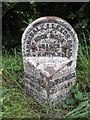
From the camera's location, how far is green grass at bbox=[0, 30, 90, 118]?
3.86 m

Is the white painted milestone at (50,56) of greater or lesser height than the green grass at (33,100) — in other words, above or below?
above

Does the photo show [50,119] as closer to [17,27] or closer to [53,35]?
[53,35]

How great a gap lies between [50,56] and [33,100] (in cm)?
46

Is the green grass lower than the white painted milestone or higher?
lower

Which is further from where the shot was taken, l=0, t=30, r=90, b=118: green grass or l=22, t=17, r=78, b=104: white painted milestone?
l=22, t=17, r=78, b=104: white painted milestone

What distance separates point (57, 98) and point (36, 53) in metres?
0.48

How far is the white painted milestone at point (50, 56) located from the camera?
13.3 ft

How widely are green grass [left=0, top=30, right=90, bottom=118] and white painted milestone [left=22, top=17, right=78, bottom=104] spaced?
11 cm

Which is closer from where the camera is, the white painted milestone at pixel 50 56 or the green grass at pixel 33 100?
the green grass at pixel 33 100

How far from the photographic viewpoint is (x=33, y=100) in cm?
415

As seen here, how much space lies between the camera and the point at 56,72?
406 cm

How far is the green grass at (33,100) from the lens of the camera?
3.86 m

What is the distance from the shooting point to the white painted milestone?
13.3 ft

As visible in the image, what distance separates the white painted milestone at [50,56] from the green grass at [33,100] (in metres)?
0.11
